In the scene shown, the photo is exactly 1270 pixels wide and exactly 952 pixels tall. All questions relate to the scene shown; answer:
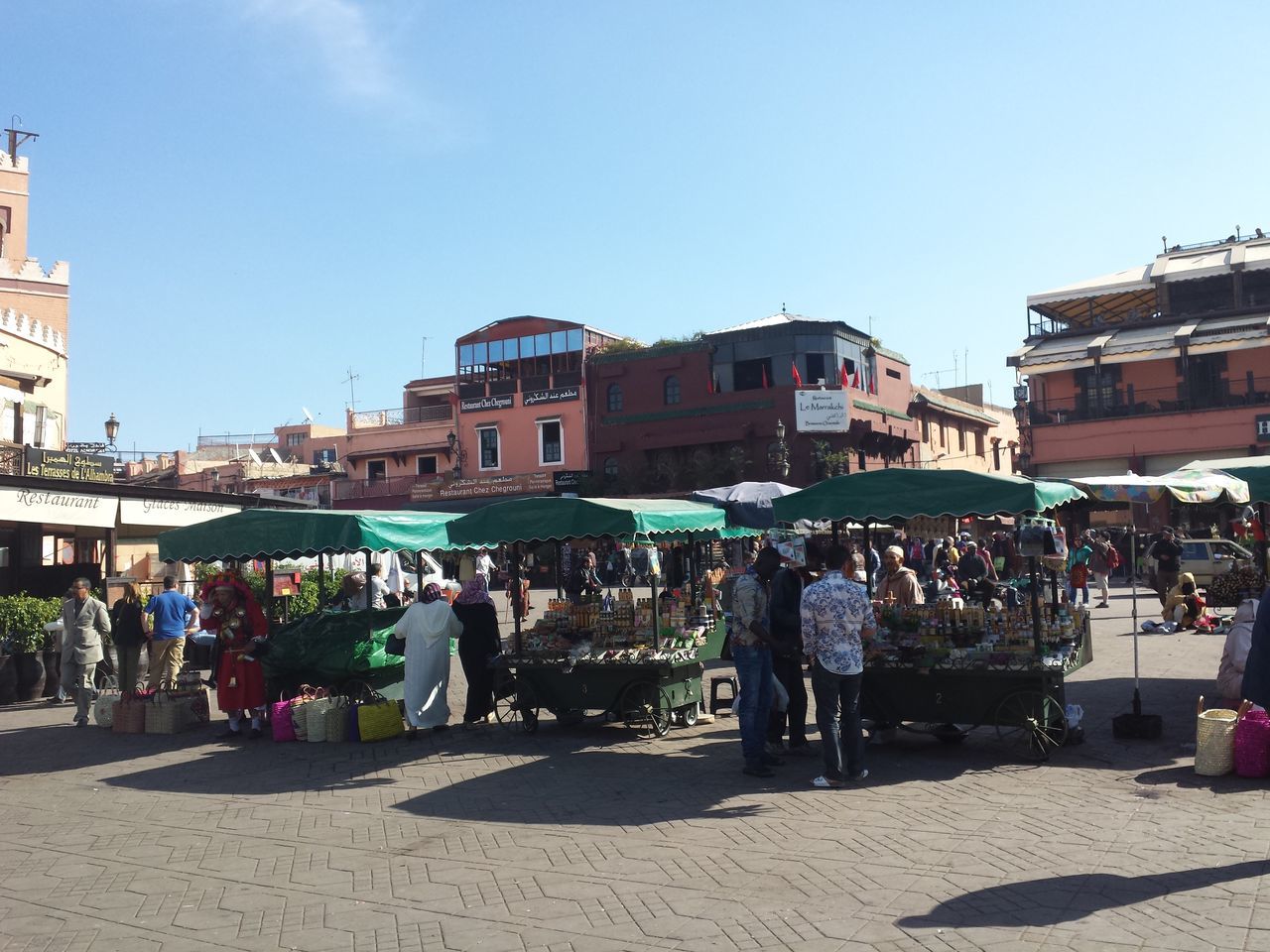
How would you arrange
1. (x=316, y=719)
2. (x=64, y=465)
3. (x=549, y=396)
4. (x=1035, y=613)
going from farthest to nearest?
(x=549, y=396), (x=64, y=465), (x=316, y=719), (x=1035, y=613)

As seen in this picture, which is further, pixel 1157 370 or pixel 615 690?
pixel 1157 370

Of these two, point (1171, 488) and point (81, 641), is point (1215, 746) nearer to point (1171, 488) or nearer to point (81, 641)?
point (1171, 488)

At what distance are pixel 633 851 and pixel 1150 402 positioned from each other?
126 ft

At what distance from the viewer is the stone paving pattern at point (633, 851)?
17.6 ft

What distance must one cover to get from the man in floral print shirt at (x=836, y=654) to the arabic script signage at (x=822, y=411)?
33.7m

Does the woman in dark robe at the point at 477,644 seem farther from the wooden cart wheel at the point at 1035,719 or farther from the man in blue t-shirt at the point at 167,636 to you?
the wooden cart wheel at the point at 1035,719

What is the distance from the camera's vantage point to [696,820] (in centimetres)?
750

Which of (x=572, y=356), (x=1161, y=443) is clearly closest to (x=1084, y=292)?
(x=1161, y=443)

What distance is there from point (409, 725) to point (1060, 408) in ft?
118

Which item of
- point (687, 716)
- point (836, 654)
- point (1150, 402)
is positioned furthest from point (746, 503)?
point (1150, 402)

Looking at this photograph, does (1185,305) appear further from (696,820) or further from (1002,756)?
(696,820)

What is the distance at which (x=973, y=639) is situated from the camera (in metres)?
9.48

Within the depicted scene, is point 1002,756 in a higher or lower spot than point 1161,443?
lower

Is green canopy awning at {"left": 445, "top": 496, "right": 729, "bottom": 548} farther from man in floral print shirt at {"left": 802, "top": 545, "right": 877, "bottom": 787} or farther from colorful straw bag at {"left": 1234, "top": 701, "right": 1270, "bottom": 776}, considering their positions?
colorful straw bag at {"left": 1234, "top": 701, "right": 1270, "bottom": 776}
